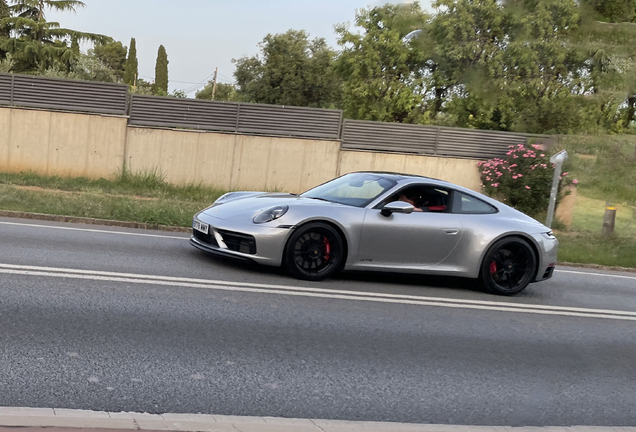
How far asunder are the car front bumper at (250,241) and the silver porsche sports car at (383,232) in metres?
0.01

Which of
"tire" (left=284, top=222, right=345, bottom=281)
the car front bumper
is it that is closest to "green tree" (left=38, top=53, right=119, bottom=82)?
the car front bumper

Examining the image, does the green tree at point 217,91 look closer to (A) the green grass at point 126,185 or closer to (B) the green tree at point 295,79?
(B) the green tree at point 295,79

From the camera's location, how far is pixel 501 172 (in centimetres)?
1920

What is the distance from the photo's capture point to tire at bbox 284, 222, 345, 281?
781 centimetres

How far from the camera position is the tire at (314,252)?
308 inches

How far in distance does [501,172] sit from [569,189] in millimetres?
2053

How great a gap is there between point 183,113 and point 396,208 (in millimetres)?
11780

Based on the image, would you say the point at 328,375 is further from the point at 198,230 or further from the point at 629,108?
the point at 629,108

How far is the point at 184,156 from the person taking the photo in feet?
60.6

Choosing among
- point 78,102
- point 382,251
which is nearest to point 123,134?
point 78,102

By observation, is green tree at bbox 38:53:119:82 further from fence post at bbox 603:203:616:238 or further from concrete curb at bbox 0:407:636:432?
concrete curb at bbox 0:407:636:432

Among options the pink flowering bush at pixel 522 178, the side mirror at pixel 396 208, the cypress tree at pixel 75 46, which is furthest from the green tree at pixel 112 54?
the side mirror at pixel 396 208

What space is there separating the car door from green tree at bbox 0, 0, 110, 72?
111 feet

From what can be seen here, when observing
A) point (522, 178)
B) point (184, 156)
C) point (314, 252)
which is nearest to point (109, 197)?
point (184, 156)
